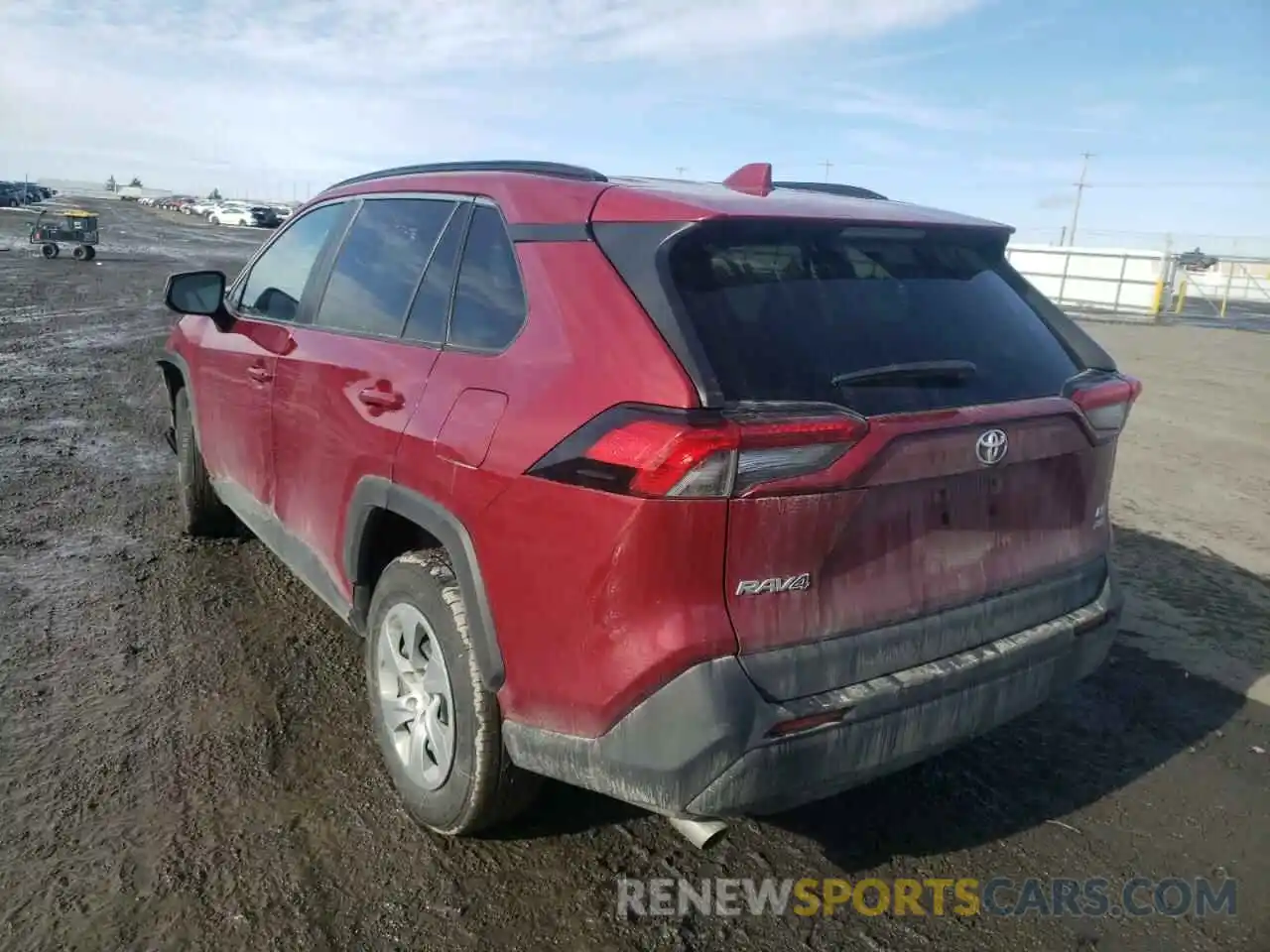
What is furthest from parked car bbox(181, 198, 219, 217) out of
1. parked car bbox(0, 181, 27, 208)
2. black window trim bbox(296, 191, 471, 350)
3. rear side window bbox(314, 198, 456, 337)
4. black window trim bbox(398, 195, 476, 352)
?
black window trim bbox(398, 195, 476, 352)

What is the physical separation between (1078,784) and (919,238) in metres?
1.96

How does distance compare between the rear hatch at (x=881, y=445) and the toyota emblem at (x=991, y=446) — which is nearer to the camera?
the rear hatch at (x=881, y=445)

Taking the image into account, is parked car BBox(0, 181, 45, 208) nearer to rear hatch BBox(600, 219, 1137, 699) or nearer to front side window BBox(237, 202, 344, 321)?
front side window BBox(237, 202, 344, 321)

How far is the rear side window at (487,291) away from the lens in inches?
104

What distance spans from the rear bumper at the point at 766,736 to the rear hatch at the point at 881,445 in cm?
6

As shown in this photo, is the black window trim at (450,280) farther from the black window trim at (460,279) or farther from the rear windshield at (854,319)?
the rear windshield at (854,319)

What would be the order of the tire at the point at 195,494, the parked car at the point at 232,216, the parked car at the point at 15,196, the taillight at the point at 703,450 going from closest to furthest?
the taillight at the point at 703,450 → the tire at the point at 195,494 → the parked car at the point at 15,196 → the parked car at the point at 232,216

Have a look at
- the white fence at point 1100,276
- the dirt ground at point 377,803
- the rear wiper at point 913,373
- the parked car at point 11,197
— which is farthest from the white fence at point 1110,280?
the parked car at point 11,197

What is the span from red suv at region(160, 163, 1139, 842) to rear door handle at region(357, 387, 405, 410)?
1 cm

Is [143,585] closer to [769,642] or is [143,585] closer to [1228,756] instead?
[769,642]

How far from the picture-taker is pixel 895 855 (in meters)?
2.88

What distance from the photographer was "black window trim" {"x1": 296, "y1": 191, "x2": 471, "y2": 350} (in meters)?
3.10

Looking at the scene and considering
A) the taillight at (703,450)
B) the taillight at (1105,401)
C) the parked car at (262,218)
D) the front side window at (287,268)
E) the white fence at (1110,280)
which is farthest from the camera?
the parked car at (262,218)

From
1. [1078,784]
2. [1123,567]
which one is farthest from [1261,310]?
[1078,784]
